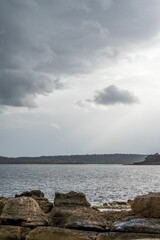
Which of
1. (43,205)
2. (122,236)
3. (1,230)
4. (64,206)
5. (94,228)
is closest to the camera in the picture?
(122,236)

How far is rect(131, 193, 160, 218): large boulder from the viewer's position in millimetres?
21516

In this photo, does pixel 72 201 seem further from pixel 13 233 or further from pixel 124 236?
pixel 124 236

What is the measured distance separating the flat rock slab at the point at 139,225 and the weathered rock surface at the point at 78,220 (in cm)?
79

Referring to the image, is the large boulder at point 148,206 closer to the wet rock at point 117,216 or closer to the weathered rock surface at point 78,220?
the wet rock at point 117,216

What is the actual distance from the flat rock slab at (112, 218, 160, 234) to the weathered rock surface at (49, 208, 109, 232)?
0.79 m

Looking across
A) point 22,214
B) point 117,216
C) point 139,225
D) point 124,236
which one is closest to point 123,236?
point 124,236

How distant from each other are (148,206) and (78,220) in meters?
3.38

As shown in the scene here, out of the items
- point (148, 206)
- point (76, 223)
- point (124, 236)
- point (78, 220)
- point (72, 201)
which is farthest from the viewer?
point (72, 201)

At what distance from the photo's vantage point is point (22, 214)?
23.1 meters

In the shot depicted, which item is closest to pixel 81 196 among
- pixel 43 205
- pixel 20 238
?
pixel 43 205

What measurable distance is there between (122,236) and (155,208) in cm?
268

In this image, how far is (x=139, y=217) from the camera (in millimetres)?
21578

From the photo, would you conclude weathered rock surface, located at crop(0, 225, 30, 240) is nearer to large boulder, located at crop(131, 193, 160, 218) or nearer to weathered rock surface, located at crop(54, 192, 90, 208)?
weathered rock surface, located at crop(54, 192, 90, 208)

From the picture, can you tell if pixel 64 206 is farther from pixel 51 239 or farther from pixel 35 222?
pixel 51 239
